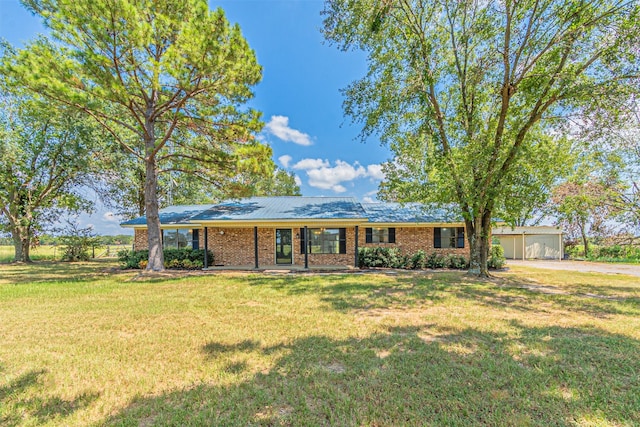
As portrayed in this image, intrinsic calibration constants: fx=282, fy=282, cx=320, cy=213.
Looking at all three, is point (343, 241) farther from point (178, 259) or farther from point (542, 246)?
point (542, 246)

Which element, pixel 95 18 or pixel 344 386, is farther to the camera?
pixel 95 18

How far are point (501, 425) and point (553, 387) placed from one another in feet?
3.79

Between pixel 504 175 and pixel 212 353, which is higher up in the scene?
pixel 504 175

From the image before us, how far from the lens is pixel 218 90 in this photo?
10000 mm

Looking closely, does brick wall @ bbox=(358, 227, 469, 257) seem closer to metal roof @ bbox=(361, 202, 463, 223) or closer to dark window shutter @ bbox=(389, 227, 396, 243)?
dark window shutter @ bbox=(389, 227, 396, 243)

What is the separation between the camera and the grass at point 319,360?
2.68 meters

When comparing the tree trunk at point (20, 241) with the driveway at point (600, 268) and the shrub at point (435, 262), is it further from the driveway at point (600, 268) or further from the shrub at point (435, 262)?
the driveway at point (600, 268)

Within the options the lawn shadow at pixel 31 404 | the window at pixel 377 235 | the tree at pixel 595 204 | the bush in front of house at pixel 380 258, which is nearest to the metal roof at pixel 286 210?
the window at pixel 377 235

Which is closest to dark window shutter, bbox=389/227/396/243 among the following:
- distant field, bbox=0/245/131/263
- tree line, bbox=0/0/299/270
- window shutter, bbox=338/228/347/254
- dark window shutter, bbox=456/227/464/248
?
window shutter, bbox=338/228/347/254

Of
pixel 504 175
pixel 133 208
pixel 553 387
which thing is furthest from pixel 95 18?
pixel 133 208

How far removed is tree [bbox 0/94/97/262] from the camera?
51.1ft

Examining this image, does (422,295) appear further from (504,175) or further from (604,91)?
(604,91)

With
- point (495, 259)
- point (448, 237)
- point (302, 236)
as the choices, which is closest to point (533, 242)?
point (495, 259)

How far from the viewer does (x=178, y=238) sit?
1564 cm
